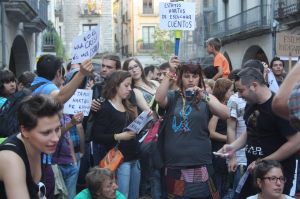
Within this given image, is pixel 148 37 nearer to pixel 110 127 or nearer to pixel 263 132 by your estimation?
pixel 110 127

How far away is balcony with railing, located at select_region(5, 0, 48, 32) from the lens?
1596cm

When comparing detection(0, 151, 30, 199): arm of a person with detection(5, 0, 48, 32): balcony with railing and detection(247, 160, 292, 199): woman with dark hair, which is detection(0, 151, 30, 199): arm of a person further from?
detection(5, 0, 48, 32): balcony with railing

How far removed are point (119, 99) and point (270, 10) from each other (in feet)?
55.3

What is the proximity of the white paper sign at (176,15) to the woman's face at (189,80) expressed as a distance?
1723 millimetres

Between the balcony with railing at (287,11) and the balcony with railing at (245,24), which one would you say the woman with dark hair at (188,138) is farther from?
the balcony with railing at (245,24)

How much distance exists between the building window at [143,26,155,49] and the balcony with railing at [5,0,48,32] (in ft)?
100

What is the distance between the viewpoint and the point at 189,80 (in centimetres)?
504

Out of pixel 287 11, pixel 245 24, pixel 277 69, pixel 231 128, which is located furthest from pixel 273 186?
pixel 245 24

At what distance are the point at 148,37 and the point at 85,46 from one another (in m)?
47.8

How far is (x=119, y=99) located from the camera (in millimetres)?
6059

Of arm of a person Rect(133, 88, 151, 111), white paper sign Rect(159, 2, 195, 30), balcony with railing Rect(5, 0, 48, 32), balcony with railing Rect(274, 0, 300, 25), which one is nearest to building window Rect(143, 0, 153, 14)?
balcony with railing Rect(5, 0, 48, 32)

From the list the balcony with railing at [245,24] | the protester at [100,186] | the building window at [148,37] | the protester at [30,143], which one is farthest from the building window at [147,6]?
the protester at [30,143]

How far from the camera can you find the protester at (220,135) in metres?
6.24

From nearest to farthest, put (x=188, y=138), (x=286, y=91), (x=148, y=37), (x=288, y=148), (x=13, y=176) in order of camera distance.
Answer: (x=286, y=91) → (x=13, y=176) → (x=288, y=148) → (x=188, y=138) → (x=148, y=37)
